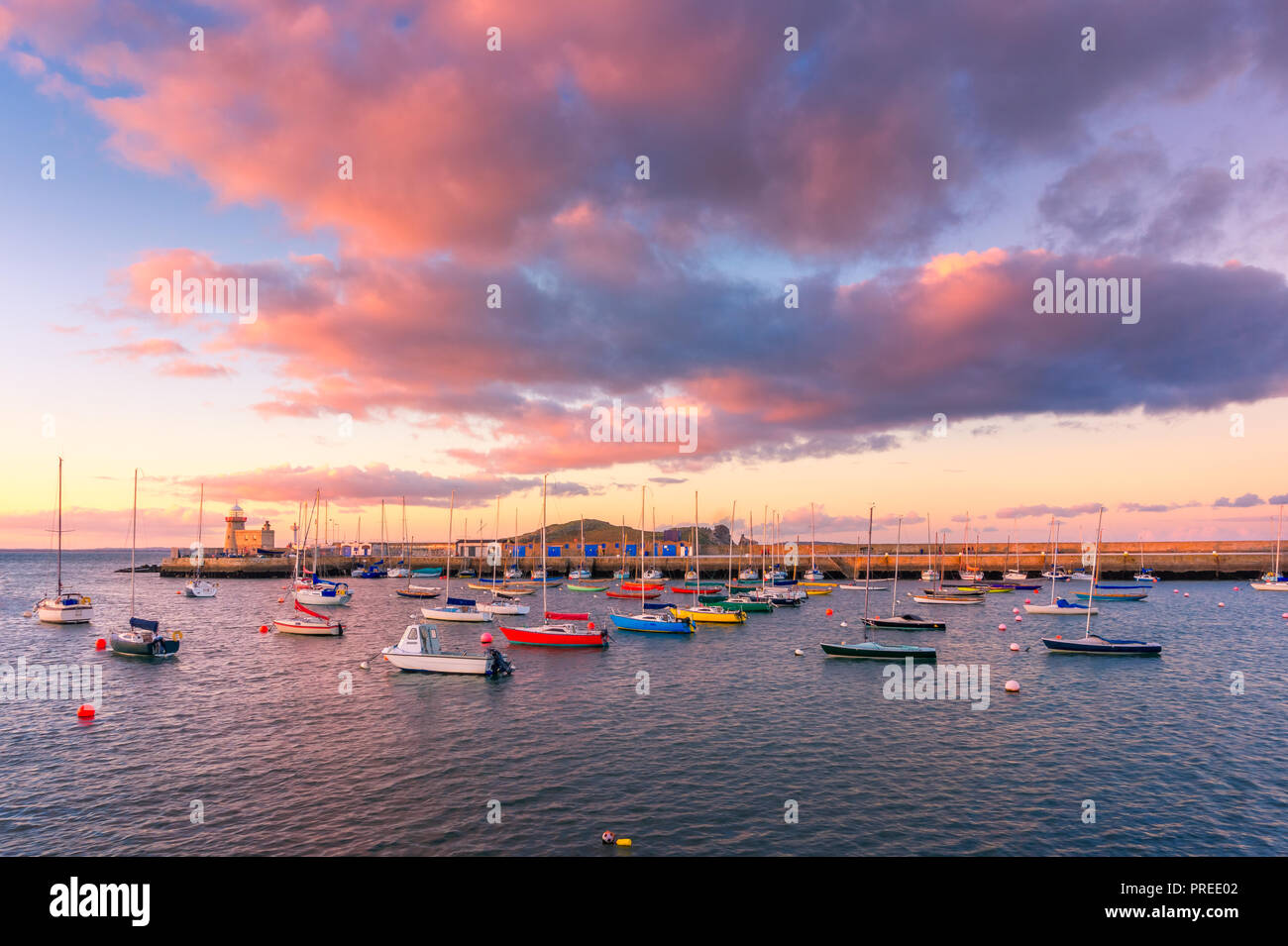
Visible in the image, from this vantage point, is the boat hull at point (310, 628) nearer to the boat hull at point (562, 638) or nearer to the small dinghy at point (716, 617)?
the boat hull at point (562, 638)

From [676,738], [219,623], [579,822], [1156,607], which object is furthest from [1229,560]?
[219,623]

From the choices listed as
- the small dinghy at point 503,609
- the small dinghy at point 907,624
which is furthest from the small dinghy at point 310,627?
the small dinghy at point 907,624

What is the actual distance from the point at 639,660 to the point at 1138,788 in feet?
112

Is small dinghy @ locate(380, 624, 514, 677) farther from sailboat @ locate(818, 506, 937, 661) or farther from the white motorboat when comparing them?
the white motorboat

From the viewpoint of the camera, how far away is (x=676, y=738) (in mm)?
32188

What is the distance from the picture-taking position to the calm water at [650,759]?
21750 mm

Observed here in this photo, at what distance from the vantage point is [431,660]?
46031 millimetres

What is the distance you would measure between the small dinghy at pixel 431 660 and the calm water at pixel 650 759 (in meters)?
1.14

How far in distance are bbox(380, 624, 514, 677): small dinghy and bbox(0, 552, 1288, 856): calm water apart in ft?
3.73

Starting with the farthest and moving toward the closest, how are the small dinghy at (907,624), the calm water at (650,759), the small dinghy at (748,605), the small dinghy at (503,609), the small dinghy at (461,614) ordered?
the small dinghy at (748,605) < the small dinghy at (503,609) < the small dinghy at (461,614) < the small dinghy at (907,624) < the calm water at (650,759)

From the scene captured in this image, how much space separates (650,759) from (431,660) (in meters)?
22.6

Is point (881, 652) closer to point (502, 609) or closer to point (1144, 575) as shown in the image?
point (502, 609)

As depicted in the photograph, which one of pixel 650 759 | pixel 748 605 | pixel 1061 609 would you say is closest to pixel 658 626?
pixel 748 605
